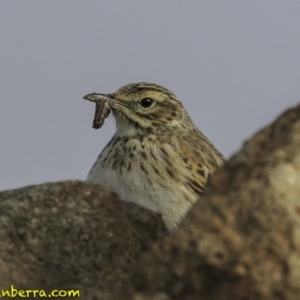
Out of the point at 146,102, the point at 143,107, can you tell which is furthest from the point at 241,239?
the point at 146,102

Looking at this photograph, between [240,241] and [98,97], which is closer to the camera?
[240,241]

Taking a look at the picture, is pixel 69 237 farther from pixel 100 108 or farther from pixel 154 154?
pixel 100 108

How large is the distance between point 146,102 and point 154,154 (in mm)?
1956

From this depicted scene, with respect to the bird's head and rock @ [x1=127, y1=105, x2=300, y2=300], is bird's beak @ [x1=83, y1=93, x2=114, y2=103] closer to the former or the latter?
the bird's head

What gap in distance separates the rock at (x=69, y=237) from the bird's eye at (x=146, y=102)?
5.92 metres

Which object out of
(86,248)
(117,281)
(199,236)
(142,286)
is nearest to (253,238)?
(199,236)

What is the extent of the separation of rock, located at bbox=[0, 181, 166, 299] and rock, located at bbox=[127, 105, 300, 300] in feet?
6.09

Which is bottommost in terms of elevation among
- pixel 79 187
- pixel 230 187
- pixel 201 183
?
pixel 201 183

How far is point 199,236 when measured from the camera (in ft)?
17.1

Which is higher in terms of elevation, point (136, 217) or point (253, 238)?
point (253, 238)

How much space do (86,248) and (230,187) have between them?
2.43 meters

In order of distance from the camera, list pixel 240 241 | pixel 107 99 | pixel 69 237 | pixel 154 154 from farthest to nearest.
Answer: pixel 107 99
pixel 154 154
pixel 69 237
pixel 240 241

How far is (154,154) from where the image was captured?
12.3m

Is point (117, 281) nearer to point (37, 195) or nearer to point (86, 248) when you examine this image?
point (86, 248)
